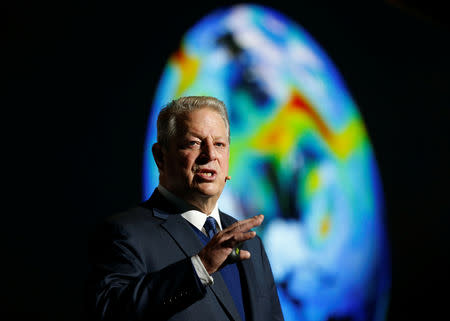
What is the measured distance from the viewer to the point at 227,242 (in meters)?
1.14

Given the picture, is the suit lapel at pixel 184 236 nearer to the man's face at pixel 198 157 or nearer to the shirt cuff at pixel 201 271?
the man's face at pixel 198 157

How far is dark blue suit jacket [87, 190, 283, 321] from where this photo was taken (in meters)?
1.18

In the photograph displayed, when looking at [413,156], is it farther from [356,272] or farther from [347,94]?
[356,272]

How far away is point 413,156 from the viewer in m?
4.54

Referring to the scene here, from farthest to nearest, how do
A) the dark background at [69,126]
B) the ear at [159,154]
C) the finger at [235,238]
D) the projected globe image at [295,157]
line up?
Answer: the projected globe image at [295,157]
the dark background at [69,126]
the ear at [159,154]
the finger at [235,238]

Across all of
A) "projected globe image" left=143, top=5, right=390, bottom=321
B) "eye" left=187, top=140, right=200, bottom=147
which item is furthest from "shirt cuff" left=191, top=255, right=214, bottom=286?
"projected globe image" left=143, top=5, right=390, bottom=321

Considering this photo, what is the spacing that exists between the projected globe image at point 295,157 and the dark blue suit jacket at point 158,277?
3.59ft

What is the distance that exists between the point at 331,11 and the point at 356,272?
207 centimetres

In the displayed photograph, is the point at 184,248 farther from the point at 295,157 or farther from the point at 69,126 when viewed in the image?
the point at 295,157

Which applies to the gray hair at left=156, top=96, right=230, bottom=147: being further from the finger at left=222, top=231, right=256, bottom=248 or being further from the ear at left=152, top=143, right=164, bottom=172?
the finger at left=222, top=231, right=256, bottom=248

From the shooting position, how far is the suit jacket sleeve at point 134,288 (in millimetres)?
1170

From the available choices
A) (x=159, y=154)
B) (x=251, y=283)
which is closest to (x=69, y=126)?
(x=159, y=154)

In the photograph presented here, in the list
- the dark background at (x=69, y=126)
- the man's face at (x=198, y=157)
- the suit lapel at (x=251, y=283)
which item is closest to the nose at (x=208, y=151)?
the man's face at (x=198, y=157)

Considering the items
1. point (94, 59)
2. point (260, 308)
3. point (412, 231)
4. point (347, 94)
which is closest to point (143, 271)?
point (260, 308)
